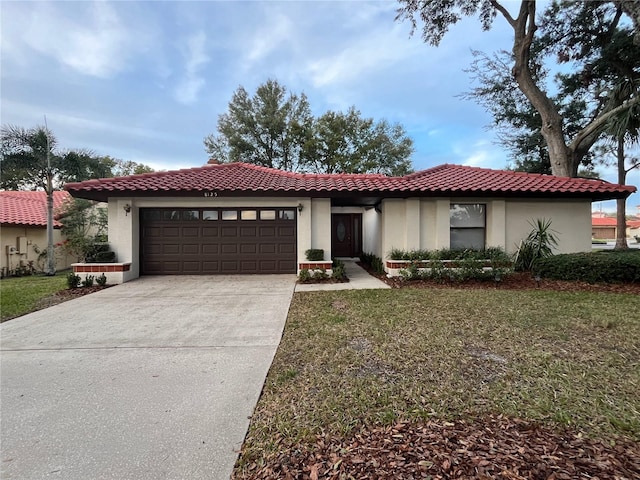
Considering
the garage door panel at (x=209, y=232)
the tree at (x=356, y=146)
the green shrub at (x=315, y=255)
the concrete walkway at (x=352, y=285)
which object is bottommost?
the concrete walkway at (x=352, y=285)

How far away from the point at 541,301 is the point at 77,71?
15.6m

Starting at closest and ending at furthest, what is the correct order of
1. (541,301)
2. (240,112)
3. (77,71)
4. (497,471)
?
1. (497,471)
2. (541,301)
3. (77,71)
4. (240,112)

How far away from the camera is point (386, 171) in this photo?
1033 inches

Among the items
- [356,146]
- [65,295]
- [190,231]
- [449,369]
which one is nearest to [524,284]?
[449,369]

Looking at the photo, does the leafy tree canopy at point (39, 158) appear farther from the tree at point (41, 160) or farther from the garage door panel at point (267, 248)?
the garage door panel at point (267, 248)

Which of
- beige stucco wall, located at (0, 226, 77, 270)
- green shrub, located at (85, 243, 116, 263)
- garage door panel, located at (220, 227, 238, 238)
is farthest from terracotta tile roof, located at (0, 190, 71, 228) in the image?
garage door panel, located at (220, 227, 238, 238)

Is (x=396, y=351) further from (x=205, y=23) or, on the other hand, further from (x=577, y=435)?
(x=205, y=23)

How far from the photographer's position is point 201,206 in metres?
10.3

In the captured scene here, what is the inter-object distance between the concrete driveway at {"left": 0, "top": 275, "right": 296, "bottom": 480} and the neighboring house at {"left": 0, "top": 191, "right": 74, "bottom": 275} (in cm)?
927

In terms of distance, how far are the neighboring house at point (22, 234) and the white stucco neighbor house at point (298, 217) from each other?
18.4 feet

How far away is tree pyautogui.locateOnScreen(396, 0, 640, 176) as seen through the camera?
12.7m

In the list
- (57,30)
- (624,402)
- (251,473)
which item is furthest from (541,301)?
(57,30)

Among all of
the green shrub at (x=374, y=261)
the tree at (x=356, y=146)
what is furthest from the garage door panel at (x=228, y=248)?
the tree at (x=356, y=146)

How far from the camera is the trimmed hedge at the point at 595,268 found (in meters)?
7.89
